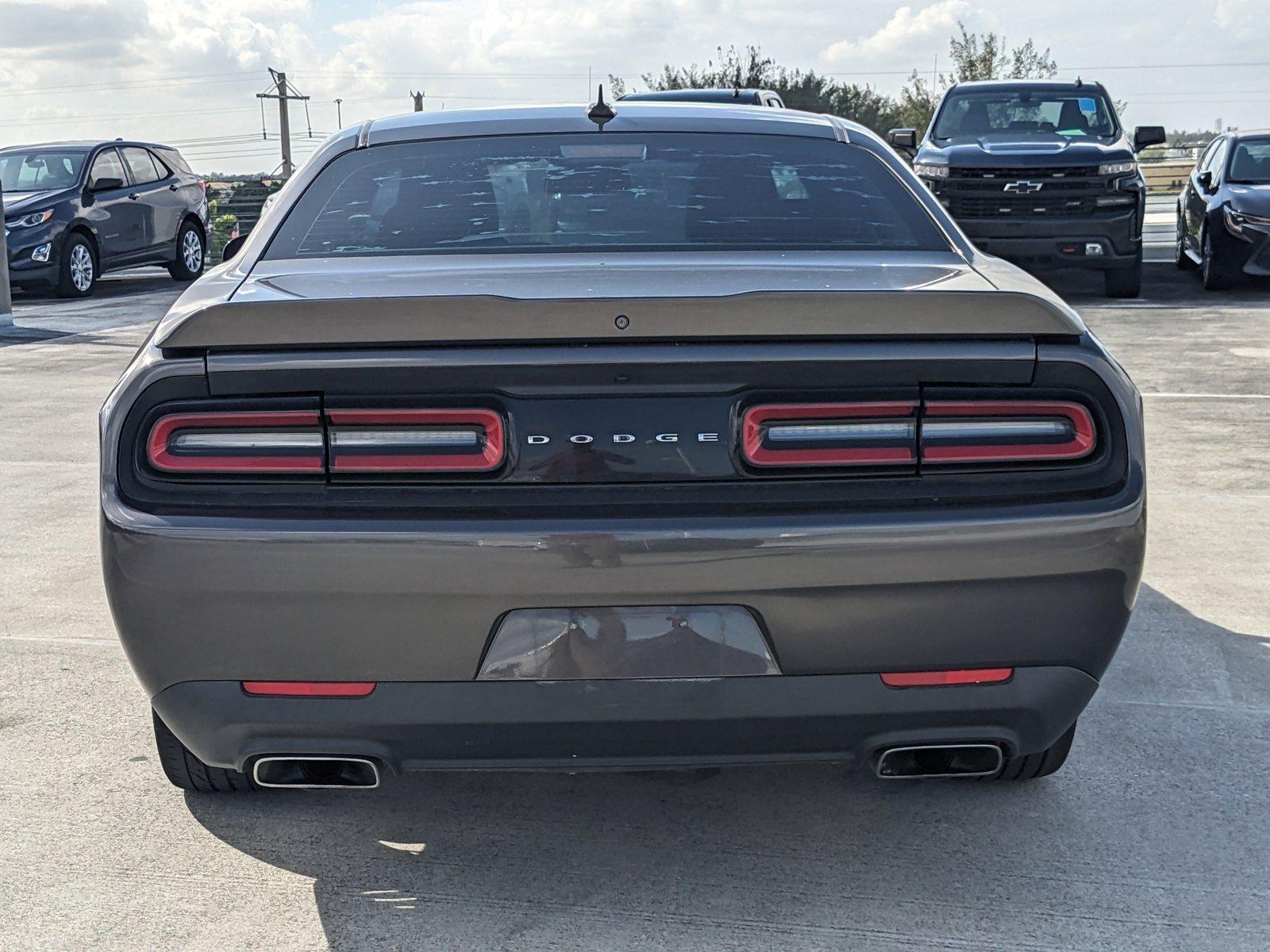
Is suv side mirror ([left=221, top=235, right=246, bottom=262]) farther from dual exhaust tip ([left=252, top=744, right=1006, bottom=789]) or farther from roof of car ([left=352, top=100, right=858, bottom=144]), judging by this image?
dual exhaust tip ([left=252, top=744, right=1006, bottom=789])

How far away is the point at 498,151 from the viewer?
3.66 m

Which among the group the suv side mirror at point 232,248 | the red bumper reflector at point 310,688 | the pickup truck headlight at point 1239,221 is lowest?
the pickup truck headlight at point 1239,221

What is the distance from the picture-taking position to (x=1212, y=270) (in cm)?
1391

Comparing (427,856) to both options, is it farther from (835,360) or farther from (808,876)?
(835,360)

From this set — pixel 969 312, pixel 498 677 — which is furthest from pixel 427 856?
pixel 969 312

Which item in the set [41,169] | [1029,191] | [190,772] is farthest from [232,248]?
[41,169]

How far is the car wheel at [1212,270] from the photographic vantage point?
544 inches

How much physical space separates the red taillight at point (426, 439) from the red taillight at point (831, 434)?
17.2 inches

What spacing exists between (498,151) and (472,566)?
61.7 inches

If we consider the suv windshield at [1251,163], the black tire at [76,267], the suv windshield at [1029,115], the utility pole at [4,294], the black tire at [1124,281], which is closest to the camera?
the utility pole at [4,294]

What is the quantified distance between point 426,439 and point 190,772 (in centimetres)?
119

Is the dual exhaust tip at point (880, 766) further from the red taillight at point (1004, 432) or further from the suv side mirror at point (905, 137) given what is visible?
the suv side mirror at point (905, 137)

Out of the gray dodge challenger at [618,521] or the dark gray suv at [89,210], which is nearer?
the gray dodge challenger at [618,521]

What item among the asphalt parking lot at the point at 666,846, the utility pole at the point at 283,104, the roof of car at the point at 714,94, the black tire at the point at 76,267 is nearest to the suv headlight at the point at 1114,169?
the roof of car at the point at 714,94
